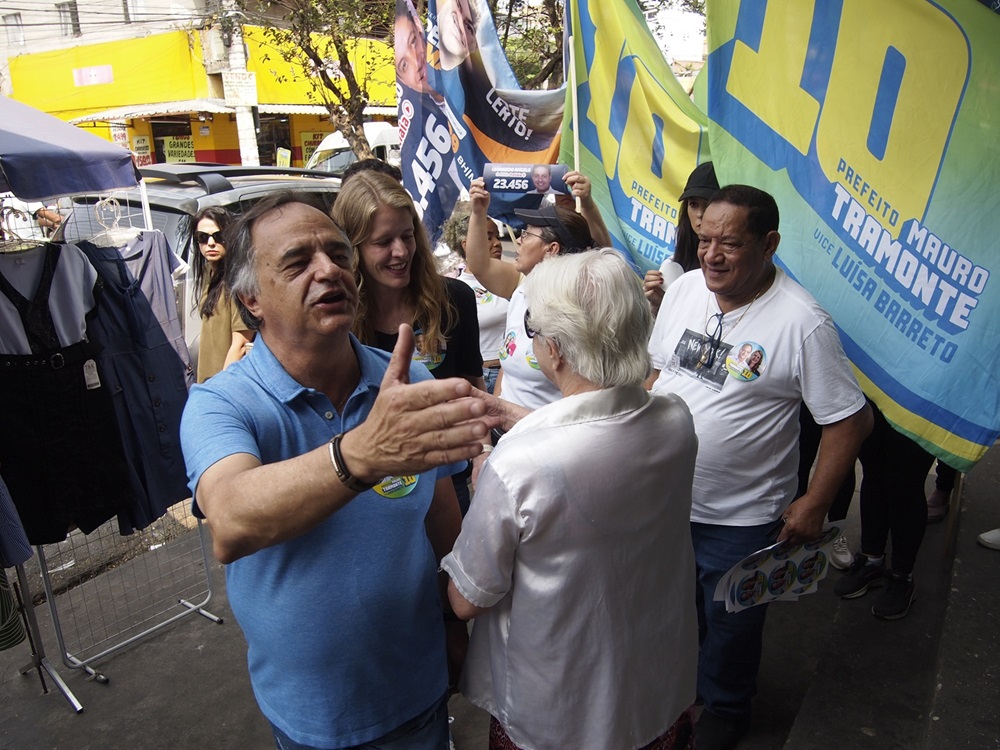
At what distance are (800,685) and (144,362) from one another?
3142 mm

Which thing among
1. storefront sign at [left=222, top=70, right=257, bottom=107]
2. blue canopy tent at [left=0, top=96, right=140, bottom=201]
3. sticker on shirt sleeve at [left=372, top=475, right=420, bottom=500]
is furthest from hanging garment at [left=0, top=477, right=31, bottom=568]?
storefront sign at [left=222, top=70, right=257, bottom=107]

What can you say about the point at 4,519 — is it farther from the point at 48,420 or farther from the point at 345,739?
the point at 345,739

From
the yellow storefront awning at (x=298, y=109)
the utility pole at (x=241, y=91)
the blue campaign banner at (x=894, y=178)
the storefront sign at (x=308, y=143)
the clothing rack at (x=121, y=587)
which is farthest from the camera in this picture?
the storefront sign at (x=308, y=143)

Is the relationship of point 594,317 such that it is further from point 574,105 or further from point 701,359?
point 574,105

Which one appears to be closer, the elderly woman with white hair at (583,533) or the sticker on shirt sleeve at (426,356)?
the elderly woman with white hair at (583,533)

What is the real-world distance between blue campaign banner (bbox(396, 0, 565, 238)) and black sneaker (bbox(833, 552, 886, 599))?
9.42ft

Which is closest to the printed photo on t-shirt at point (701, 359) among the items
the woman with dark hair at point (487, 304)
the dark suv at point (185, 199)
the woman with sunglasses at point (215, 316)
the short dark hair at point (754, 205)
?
the short dark hair at point (754, 205)

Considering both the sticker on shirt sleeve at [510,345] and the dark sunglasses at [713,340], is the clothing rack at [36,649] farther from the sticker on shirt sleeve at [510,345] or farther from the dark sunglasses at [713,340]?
the dark sunglasses at [713,340]

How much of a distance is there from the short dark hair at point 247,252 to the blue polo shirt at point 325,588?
12cm

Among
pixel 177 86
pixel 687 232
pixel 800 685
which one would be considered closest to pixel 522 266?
pixel 687 232

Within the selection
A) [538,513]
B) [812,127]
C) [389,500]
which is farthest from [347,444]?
[812,127]

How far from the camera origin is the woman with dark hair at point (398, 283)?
98.9 inches

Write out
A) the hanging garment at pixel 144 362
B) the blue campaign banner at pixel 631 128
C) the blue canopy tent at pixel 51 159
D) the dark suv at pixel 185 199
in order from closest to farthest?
the blue canopy tent at pixel 51 159 < the hanging garment at pixel 144 362 < the blue campaign banner at pixel 631 128 < the dark suv at pixel 185 199

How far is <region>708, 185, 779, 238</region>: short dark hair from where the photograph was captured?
2.41 meters
